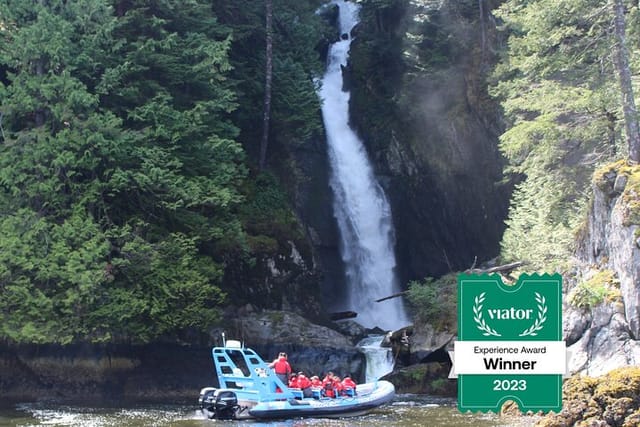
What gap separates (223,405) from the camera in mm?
18203

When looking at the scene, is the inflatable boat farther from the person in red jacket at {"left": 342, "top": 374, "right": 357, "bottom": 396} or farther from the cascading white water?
the cascading white water

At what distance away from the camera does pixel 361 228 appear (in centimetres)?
3284

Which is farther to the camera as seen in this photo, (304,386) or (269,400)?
(304,386)

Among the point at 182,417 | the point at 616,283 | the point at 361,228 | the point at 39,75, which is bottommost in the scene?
the point at 182,417

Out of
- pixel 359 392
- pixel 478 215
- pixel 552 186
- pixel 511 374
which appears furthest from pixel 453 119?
pixel 511 374

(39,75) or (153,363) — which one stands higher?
(39,75)

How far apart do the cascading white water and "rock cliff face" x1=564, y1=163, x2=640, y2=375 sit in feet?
43.1

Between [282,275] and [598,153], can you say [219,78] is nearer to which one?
[282,275]

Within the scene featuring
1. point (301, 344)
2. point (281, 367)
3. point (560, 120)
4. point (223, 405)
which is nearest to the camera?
point (223, 405)

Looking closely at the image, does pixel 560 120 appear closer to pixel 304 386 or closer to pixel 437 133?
pixel 437 133

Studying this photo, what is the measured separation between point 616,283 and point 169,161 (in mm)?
13410

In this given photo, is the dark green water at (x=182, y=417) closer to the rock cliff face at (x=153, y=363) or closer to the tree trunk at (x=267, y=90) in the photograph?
the rock cliff face at (x=153, y=363)

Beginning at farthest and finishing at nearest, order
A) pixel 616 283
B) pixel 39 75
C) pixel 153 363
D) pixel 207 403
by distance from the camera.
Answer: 1. pixel 153 363
2. pixel 39 75
3. pixel 207 403
4. pixel 616 283

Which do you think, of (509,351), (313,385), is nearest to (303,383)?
(313,385)
